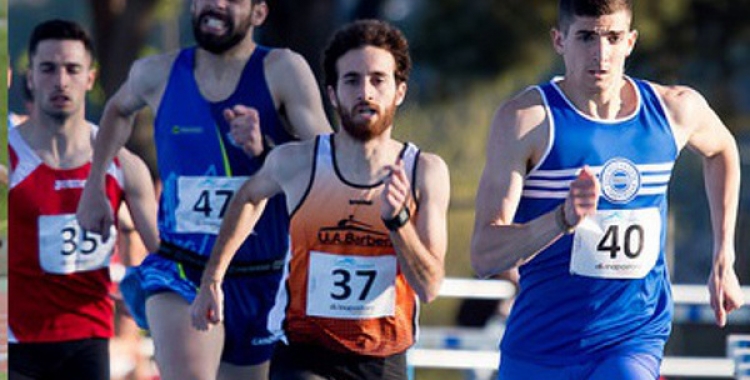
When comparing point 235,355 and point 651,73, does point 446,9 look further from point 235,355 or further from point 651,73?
point 235,355

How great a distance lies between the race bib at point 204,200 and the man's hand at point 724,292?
6.73ft

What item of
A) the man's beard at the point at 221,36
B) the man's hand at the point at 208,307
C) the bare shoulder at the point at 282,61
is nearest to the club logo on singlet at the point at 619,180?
the man's hand at the point at 208,307

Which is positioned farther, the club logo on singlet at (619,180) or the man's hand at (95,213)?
the man's hand at (95,213)

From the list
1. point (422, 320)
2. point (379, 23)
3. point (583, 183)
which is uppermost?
point (379, 23)

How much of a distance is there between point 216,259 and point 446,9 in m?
16.4

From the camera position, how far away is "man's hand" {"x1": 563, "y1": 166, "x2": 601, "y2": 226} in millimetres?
6289

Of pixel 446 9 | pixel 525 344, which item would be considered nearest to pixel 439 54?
pixel 446 9

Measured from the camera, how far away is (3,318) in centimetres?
634

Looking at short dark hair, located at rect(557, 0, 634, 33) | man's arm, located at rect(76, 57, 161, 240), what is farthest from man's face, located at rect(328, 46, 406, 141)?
man's arm, located at rect(76, 57, 161, 240)

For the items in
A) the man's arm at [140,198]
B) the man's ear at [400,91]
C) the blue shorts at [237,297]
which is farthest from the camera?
the man's arm at [140,198]

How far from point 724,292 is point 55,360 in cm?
309

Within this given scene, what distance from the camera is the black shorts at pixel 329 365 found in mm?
7336

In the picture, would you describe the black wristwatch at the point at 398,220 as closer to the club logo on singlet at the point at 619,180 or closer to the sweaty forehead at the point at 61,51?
the club logo on singlet at the point at 619,180

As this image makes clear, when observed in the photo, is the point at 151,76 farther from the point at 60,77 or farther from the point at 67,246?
the point at 67,246
